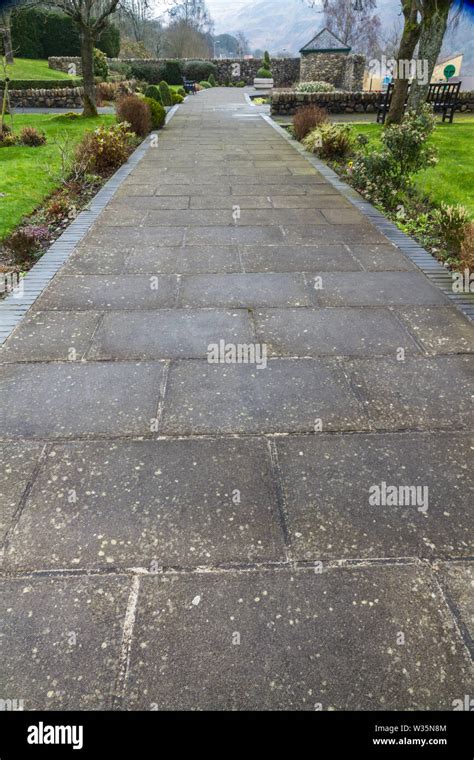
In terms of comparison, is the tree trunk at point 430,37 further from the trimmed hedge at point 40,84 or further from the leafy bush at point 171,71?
the leafy bush at point 171,71

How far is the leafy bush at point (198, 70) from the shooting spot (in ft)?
146

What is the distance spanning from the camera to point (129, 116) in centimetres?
1358

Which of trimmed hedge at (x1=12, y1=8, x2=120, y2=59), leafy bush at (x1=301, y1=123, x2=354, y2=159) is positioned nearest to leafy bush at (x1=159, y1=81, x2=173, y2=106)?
leafy bush at (x1=301, y1=123, x2=354, y2=159)

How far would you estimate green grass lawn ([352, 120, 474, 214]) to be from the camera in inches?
319

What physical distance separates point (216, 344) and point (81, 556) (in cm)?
221

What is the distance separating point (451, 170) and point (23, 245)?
28.4 feet

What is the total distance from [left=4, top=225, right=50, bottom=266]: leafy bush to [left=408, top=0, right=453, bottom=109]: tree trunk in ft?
36.2

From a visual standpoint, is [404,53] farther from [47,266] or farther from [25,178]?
[47,266]

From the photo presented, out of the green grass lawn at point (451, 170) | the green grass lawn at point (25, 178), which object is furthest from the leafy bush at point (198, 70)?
the green grass lawn at point (25, 178)

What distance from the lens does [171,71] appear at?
129 feet

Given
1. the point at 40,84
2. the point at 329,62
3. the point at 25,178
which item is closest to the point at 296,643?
the point at 25,178

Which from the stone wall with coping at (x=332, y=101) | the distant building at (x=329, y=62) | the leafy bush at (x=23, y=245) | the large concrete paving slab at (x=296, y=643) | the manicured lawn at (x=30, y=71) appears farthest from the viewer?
the distant building at (x=329, y=62)

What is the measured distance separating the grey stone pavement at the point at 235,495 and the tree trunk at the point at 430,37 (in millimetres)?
10449
